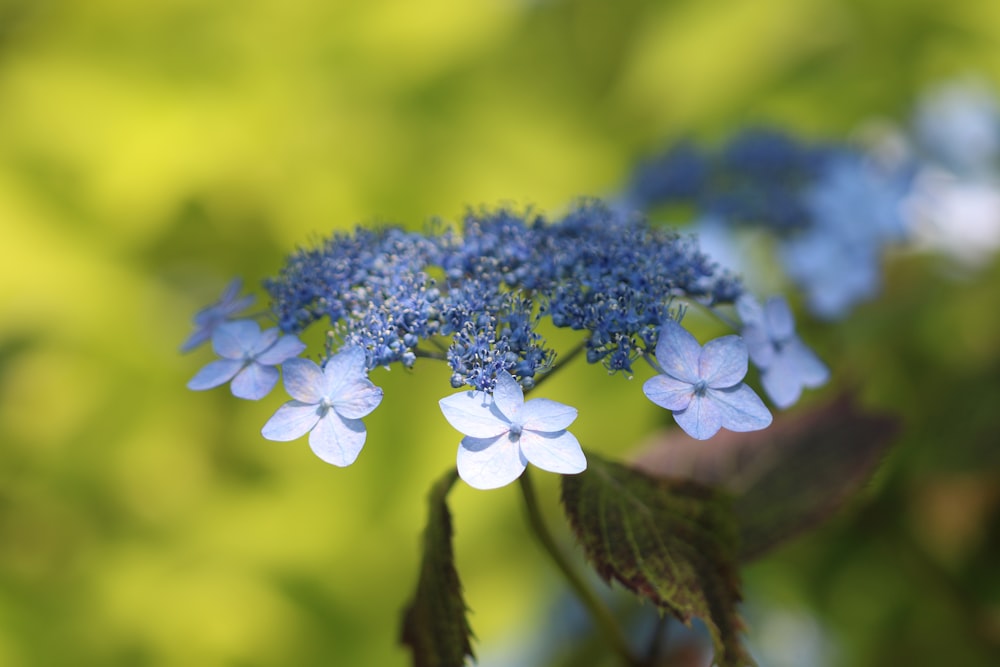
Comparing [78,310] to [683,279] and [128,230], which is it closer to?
[128,230]

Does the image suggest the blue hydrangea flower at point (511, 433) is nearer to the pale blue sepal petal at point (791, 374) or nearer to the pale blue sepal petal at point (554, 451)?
the pale blue sepal petal at point (554, 451)

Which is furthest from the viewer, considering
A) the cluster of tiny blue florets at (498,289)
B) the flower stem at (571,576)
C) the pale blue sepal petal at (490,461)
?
the flower stem at (571,576)

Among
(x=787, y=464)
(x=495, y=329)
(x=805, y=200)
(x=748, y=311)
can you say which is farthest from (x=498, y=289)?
(x=805, y=200)

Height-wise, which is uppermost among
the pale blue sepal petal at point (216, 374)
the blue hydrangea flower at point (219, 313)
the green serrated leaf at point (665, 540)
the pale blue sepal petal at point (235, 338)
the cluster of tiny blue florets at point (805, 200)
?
the cluster of tiny blue florets at point (805, 200)

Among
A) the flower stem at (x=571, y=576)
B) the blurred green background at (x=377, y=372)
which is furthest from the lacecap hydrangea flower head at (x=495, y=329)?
the blurred green background at (x=377, y=372)

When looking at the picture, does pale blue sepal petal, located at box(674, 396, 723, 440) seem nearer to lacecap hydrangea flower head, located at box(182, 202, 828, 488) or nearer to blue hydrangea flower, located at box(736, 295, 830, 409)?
lacecap hydrangea flower head, located at box(182, 202, 828, 488)

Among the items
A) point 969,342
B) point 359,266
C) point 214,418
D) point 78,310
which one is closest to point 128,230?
point 78,310

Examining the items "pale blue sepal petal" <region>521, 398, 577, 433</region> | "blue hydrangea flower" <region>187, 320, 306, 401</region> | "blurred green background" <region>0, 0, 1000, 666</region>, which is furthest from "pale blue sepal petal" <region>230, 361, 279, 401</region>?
"blurred green background" <region>0, 0, 1000, 666</region>

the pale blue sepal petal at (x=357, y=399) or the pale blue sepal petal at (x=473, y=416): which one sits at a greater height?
the pale blue sepal petal at (x=357, y=399)
